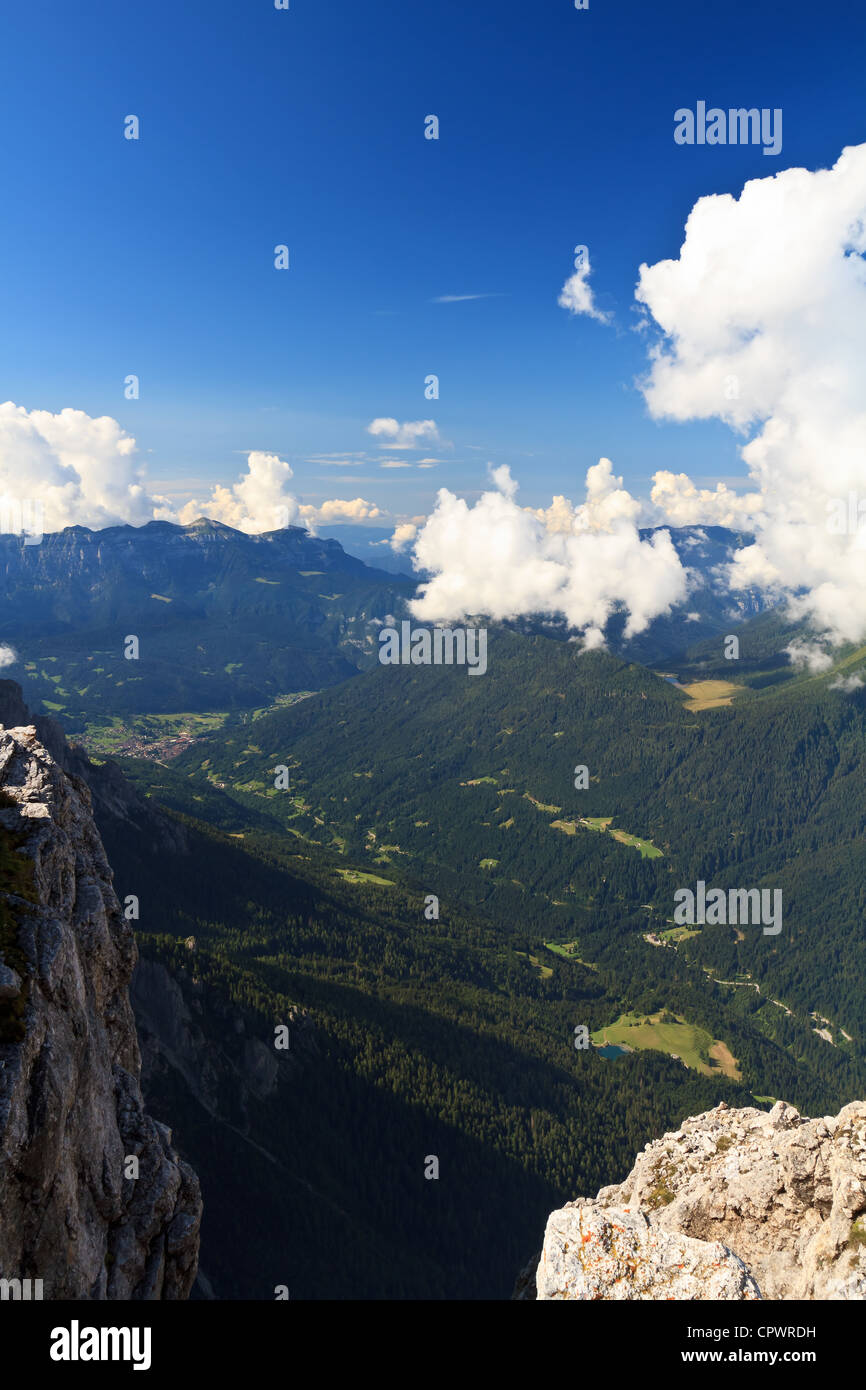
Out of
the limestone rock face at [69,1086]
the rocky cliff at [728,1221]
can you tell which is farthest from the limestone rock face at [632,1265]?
the limestone rock face at [69,1086]

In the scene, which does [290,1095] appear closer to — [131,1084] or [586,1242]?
[131,1084]

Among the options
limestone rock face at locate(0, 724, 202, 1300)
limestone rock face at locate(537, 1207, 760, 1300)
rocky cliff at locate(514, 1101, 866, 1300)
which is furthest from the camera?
limestone rock face at locate(0, 724, 202, 1300)

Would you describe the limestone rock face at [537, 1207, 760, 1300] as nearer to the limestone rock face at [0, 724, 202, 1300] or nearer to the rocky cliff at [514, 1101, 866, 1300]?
the rocky cliff at [514, 1101, 866, 1300]

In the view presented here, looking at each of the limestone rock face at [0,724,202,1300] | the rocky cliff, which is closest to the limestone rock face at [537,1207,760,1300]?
the rocky cliff

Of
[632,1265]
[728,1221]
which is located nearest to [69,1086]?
[632,1265]

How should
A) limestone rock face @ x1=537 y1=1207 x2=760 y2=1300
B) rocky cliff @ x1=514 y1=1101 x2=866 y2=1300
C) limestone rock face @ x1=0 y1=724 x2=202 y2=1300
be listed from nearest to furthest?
limestone rock face @ x1=537 y1=1207 x2=760 y2=1300 → rocky cliff @ x1=514 y1=1101 x2=866 y2=1300 → limestone rock face @ x1=0 y1=724 x2=202 y2=1300

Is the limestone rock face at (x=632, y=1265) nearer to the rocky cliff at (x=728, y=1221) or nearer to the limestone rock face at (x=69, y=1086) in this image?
the rocky cliff at (x=728, y=1221)
